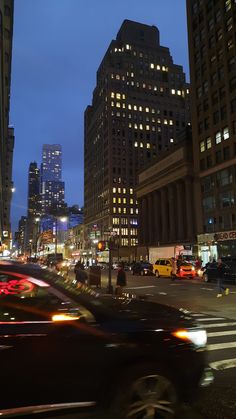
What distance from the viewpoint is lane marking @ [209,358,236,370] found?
7058 mm

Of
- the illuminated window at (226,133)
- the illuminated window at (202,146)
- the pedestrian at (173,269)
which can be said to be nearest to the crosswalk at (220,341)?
the pedestrian at (173,269)

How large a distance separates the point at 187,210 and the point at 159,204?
1679 cm

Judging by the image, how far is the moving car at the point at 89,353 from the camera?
12.2ft

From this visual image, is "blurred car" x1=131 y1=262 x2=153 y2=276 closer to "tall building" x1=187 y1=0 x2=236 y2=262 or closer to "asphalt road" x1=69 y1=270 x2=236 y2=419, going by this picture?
"tall building" x1=187 y1=0 x2=236 y2=262

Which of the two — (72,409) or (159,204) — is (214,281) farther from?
(159,204)

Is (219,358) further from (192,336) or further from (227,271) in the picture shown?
(227,271)

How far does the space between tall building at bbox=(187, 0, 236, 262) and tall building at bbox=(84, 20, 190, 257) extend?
6185cm

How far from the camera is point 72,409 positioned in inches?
149

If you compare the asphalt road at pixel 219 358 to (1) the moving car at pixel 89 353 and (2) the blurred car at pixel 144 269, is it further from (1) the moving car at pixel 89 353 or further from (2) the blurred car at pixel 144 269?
(2) the blurred car at pixel 144 269

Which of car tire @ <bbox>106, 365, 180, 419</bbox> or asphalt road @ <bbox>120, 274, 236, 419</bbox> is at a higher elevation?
car tire @ <bbox>106, 365, 180, 419</bbox>

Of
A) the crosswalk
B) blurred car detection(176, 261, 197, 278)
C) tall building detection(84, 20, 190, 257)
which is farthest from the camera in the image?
tall building detection(84, 20, 190, 257)

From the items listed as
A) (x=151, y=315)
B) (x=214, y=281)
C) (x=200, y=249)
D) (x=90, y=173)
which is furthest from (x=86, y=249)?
(x=151, y=315)

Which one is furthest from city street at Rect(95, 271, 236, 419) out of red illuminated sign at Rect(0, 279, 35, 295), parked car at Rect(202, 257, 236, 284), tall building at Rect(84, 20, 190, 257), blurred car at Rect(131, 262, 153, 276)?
tall building at Rect(84, 20, 190, 257)

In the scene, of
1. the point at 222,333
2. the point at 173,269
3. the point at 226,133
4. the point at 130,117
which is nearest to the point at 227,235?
the point at 226,133
